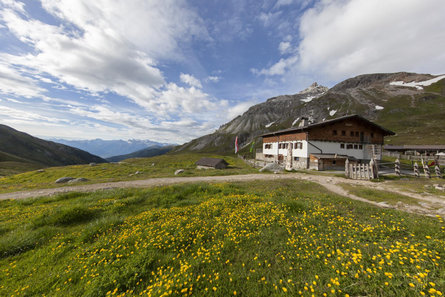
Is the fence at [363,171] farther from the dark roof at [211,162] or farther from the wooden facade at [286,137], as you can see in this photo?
the dark roof at [211,162]

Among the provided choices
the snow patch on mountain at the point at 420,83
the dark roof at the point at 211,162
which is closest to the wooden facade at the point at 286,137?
the dark roof at the point at 211,162

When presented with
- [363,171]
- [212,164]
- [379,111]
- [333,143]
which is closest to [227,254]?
[363,171]

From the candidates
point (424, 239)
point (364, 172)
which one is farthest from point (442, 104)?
point (424, 239)

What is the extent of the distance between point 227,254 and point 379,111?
162860 mm

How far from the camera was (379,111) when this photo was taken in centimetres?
11469

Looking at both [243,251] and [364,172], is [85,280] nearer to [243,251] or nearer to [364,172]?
[243,251]

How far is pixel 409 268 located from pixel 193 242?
5.53 m

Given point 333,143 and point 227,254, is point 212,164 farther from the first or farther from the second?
point 227,254

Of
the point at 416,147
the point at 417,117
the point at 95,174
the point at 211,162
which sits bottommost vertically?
the point at 95,174

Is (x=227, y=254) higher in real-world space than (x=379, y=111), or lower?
lower

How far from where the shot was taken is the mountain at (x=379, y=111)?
83.3 meters

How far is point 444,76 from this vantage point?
450ft

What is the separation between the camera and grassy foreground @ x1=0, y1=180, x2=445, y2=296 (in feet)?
11.3

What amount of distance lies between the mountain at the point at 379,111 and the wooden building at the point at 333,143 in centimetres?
2779
